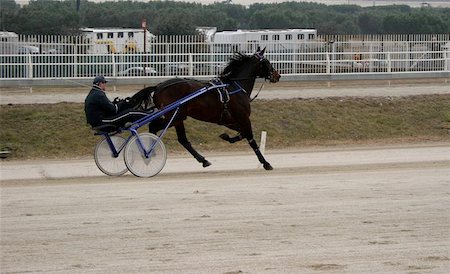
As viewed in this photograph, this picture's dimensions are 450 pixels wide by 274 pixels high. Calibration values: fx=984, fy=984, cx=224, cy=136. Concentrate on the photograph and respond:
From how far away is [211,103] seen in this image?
60.5ft

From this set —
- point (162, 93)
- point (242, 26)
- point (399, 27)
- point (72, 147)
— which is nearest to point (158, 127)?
point (162, 93)

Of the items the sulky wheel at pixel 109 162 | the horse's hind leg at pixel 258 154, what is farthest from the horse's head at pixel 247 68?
the sulky wheel at pixel 109 162

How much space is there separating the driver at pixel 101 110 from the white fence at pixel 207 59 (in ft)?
49.6

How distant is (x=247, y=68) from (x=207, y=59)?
17.6 meters

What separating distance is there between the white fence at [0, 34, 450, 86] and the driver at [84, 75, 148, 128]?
1512 centimetres

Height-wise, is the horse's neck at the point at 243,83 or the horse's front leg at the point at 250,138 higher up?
the horse's neck at the point at 243,83

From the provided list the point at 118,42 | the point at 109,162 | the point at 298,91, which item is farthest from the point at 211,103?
the point at 118,42

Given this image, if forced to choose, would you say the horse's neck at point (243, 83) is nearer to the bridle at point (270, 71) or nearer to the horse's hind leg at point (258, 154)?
the bridle at point (270, 71)

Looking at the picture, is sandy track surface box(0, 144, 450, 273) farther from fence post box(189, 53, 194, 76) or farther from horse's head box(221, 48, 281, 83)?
fence post box(189, 53, 194, 76)

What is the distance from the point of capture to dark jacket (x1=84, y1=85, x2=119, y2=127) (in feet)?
56.3

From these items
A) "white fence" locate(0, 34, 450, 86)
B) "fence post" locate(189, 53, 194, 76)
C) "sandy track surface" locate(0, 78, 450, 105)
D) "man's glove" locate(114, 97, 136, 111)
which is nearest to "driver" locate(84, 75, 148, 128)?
"man's glove" locate(114, 97, 136, 111)

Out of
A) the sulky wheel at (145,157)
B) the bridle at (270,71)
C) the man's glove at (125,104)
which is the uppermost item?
the bridle at (270,71)

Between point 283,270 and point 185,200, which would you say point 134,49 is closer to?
point 185,200

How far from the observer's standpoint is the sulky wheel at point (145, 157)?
17.6m
